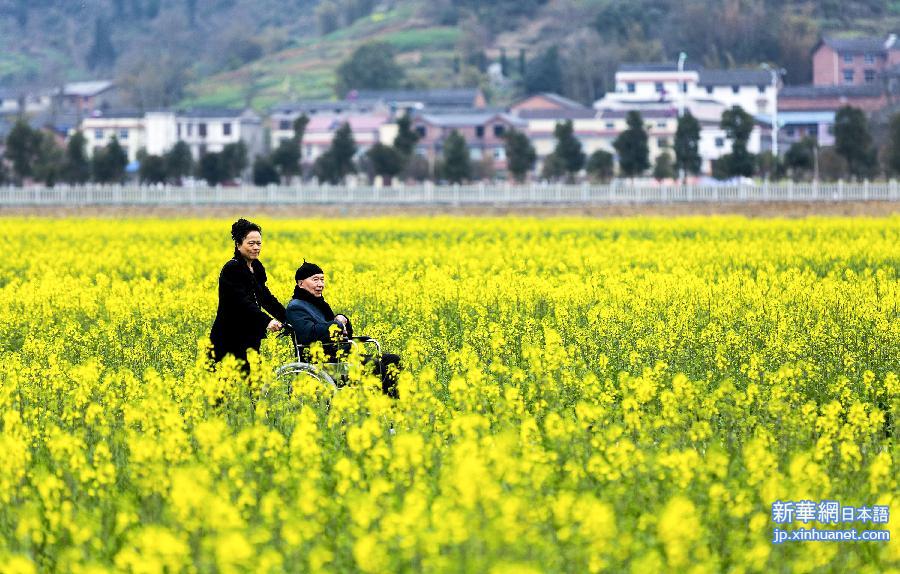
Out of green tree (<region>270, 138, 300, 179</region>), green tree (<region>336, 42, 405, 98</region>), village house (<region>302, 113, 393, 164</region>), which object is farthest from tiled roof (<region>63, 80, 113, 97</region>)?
green tree (<region>270, 138, 300, 179</region>)

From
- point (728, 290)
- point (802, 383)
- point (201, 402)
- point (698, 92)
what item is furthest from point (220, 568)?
point (698, 92)

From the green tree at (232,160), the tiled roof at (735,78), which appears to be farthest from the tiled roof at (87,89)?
the green tree at (232,160)

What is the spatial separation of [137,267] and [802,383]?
14887 mm

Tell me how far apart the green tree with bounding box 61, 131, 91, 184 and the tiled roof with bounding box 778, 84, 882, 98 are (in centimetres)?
4716

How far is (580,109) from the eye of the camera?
304 feet

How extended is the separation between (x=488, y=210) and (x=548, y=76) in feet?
208

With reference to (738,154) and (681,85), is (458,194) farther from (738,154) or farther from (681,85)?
(681,85)

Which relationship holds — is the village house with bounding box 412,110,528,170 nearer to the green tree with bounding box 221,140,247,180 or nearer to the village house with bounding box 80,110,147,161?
the village house with bounding box 80,110,147,161

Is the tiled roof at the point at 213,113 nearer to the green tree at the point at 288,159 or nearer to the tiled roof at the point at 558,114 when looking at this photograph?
the tiled roof at the point at 558,114

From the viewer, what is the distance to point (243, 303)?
34.9ft

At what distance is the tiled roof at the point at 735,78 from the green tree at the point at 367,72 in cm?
2612

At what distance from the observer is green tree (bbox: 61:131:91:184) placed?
66938 mm

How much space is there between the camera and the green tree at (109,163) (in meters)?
66.3

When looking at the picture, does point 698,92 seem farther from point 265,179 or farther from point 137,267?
point 137,267
